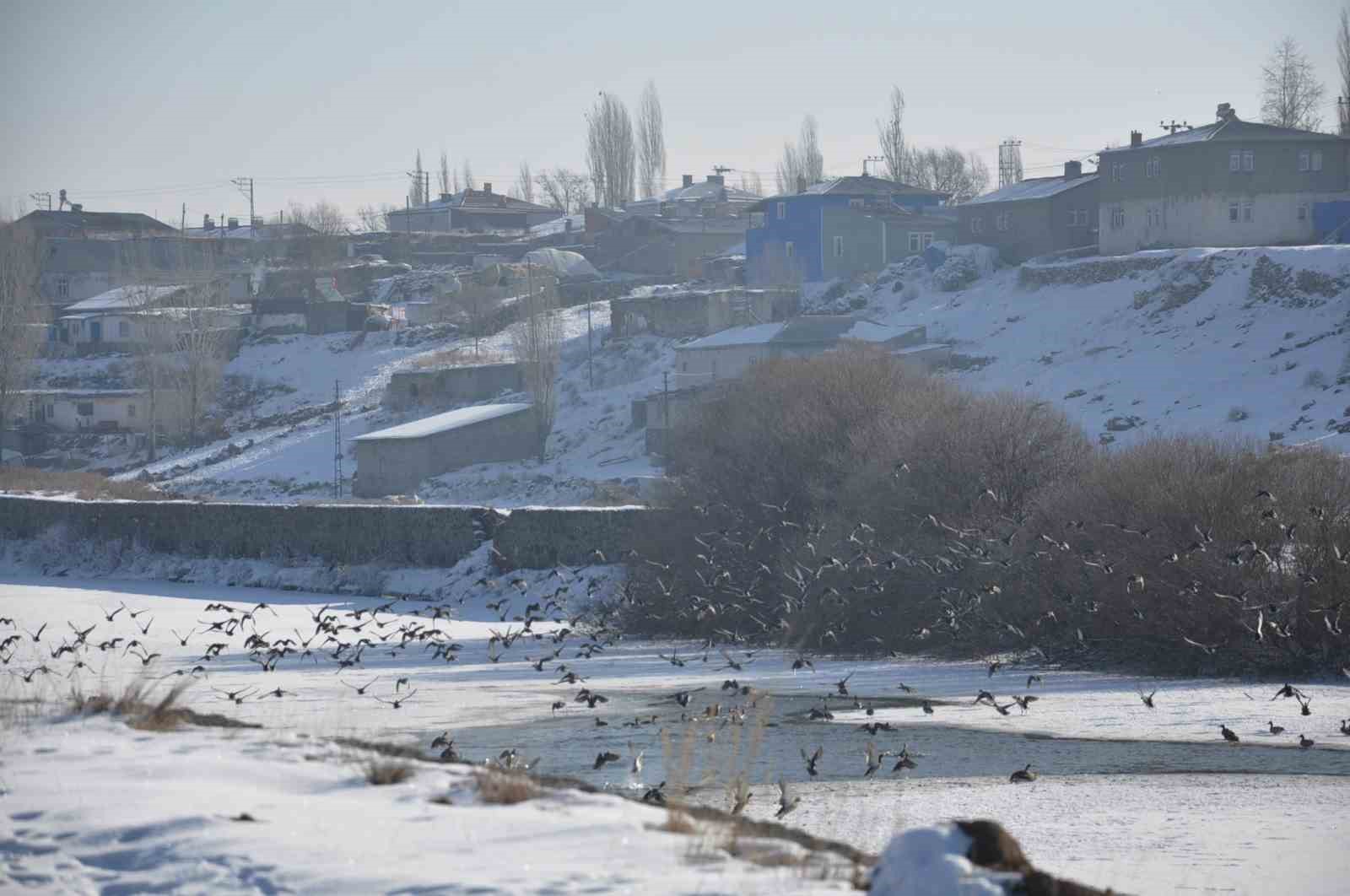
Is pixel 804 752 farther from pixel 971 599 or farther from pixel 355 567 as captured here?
pixel 355 567

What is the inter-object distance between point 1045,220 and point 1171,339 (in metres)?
16.7

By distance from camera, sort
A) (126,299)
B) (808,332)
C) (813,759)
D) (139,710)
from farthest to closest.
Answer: (126,299), (808,332), (813,759), (139,710)

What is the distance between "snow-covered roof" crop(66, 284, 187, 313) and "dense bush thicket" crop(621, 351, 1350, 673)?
53.7 m

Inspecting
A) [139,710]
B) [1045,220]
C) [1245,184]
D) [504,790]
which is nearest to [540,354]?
[1045,220]

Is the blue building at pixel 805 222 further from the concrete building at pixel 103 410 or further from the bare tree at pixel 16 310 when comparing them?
the bare tree at pixel 16 310

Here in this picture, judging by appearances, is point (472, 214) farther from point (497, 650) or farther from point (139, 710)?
point (139, 710)

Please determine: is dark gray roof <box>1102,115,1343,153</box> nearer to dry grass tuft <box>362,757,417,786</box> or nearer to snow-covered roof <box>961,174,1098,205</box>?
snow-covered roof <box>961,174,1098,205</box>

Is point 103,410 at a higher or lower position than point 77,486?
higher

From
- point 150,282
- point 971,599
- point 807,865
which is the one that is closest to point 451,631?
point 971,599

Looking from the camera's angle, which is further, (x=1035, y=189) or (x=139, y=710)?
(x=1035, y=189)

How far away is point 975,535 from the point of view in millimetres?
30156

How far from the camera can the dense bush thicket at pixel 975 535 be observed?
84.5 ft

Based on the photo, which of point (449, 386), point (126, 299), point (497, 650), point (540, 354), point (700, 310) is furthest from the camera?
point (126, 299)

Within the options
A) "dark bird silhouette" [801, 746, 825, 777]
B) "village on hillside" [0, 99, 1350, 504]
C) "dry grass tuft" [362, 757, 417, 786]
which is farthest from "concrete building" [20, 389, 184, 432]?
"dry grass tuft" [362, 757, 417, 786]
